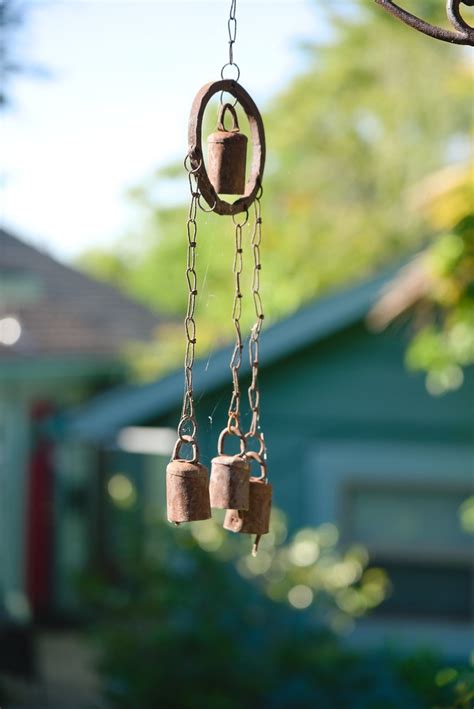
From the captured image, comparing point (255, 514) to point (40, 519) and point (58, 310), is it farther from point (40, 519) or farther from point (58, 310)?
point (58, 310)

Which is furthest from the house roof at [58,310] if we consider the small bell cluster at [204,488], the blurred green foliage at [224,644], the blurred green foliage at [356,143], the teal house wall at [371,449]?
the small bell cluster at [204,488]

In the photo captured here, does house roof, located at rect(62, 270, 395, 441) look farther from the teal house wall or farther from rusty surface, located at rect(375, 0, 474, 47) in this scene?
rusty surface, located at rect(375, 0, 474, 47)

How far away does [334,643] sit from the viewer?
206 inches

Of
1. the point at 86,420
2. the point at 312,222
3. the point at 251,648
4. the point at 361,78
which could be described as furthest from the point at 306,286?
the point at 251,648

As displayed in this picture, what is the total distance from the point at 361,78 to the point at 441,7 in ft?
20.0

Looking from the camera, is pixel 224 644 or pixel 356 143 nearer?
pixel 224 644

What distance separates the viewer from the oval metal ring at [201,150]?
188 centimetres

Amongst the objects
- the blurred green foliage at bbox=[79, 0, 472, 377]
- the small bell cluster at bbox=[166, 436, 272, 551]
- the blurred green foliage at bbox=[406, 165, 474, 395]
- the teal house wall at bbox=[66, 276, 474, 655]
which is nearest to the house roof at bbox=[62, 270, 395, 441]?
the teal house wall at bbox=[66, 276, 474, 655]

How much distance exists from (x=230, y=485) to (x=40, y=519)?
7.37m

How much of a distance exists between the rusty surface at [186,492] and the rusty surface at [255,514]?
12cm

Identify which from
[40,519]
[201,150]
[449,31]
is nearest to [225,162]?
[201,150]

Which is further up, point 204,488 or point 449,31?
point 449,31

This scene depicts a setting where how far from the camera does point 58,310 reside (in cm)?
1044

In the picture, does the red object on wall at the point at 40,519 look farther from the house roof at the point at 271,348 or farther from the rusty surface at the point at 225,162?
the rusty surface at the point at 225,162
